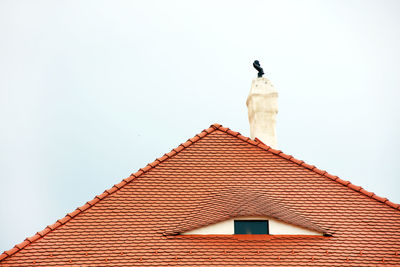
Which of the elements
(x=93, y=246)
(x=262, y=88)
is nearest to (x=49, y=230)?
(x=93, y=246)

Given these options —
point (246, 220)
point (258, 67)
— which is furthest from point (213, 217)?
point (258, 67)

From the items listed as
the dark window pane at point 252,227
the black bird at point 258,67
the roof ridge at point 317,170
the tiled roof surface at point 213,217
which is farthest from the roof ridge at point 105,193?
the black bird at point 258,67

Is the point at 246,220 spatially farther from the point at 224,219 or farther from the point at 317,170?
the point at 317,170

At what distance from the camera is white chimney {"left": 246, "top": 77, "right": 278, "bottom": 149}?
57.3ft

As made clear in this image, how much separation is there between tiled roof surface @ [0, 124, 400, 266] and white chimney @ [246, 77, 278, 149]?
1.99m

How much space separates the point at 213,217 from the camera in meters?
13.3

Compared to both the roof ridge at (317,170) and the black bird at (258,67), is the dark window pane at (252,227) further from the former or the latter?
the black bird at (258,67)

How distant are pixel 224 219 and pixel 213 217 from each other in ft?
0.79

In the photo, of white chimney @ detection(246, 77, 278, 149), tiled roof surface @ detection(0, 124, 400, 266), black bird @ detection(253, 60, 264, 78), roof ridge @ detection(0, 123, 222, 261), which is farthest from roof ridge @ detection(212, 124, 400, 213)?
black bird @ detection(253, 60, 264, 78)

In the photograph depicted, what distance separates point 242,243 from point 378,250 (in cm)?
269

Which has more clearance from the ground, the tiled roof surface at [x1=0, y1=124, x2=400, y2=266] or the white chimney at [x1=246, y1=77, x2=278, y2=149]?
the white chimney at [x1=246, y1=77, x2=278, y2=149]

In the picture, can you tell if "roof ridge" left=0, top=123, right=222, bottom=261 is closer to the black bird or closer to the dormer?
the dormer

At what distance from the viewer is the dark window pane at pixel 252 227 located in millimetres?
13359

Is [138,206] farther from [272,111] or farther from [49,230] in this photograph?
[272,111]
